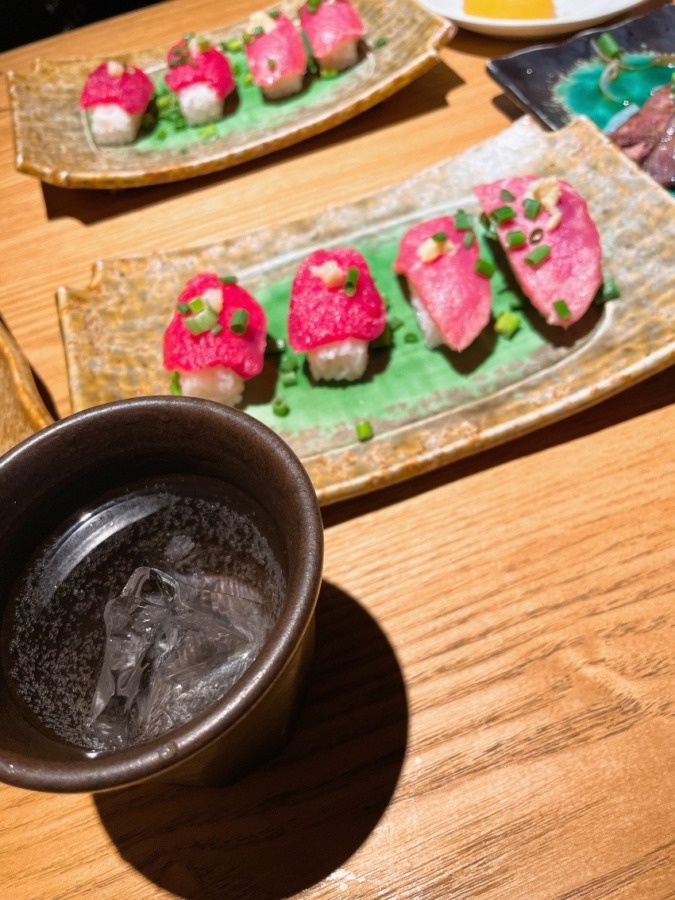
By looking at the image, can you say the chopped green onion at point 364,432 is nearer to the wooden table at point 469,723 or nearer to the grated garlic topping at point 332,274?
the wooden table at point 469,723

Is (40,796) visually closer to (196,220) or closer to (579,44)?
(196,220)

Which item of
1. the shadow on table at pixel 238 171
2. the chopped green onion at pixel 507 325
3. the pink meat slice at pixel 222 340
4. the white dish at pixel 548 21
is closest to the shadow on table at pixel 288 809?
the pink meat slice at pixel 222 340

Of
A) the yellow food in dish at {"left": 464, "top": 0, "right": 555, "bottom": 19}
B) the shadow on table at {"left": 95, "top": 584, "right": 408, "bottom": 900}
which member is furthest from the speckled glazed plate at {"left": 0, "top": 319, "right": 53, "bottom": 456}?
the yellow food in dish at {"left": 464, "top": 0, "right": 555, "bottom": 19}

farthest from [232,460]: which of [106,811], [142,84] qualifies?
[142,84]

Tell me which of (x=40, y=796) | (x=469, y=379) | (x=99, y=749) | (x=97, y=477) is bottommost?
(x=40, y=796)

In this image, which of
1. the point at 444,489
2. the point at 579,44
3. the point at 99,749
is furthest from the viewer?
the point at 579,44

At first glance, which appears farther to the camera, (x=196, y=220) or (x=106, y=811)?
(x=196, y=220)
